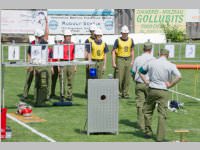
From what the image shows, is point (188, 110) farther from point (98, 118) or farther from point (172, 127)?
point (98, 118)

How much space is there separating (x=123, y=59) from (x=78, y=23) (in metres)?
20.0

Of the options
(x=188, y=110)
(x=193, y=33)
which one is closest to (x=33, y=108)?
(x=188, y=110)

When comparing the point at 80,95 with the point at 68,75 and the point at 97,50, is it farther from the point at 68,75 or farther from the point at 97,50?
the point at 97,50

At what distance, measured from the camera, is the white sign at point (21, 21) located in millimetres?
39500

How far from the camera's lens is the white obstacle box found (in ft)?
52.9

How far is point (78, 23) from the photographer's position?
41656mm

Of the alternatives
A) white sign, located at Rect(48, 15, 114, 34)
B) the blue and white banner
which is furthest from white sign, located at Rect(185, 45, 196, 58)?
the blue and white banner

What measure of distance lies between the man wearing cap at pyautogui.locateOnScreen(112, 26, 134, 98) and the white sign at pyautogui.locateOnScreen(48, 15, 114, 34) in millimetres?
19398

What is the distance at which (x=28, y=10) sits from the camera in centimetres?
3997

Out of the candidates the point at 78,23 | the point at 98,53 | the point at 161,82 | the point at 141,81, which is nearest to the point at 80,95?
the point at 98,53

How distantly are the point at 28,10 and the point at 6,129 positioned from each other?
24.7 meters

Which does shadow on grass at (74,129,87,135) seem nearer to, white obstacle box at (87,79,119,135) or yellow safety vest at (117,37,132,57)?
white obstacle box at (87,79,119,135)

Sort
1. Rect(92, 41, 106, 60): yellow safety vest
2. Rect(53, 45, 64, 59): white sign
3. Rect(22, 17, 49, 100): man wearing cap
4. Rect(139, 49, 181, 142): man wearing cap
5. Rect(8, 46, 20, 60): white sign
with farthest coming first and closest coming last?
Rect(92, 41, 106, 60): yellow safety vest, Rect(22, 17, 49, 100): man wearing cap, Rect(53, 45, 64, 59): white sign, Rect(8, 46, 20, 60): white sign, Rect(139, 49, 181, 142): man wearing cap

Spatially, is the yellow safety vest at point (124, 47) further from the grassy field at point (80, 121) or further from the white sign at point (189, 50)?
the white sign at point (189, 50)
